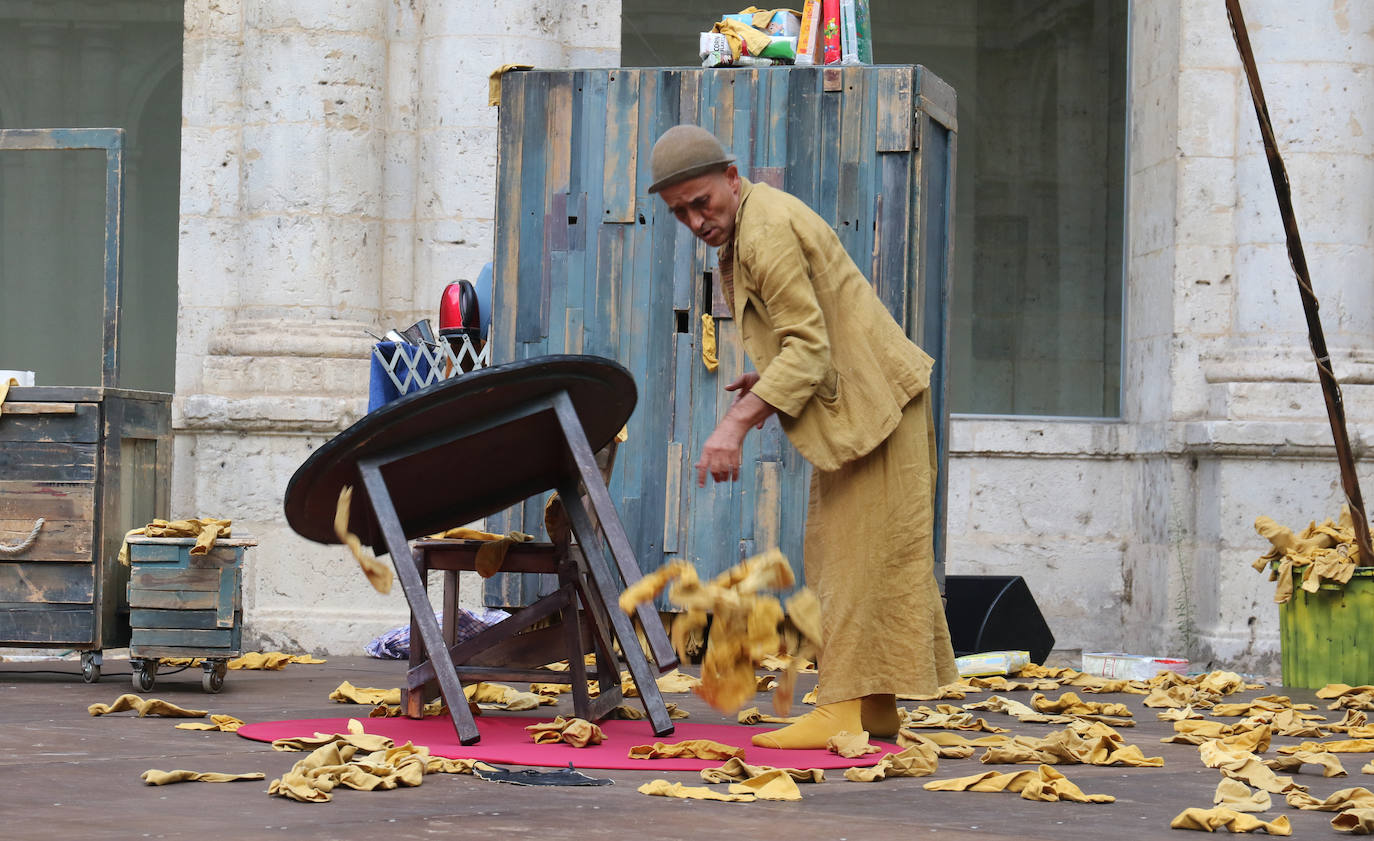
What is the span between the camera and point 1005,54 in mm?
9953

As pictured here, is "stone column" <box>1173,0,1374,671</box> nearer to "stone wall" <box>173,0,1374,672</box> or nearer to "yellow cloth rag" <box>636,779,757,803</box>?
"stone wall" <box>173,0,1374,672</box>

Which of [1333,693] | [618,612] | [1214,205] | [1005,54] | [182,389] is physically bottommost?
[1333,693]

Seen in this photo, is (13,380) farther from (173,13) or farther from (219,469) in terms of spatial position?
(173,13)

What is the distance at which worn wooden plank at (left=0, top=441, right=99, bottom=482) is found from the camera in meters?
6.63

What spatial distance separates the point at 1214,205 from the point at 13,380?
5583mm

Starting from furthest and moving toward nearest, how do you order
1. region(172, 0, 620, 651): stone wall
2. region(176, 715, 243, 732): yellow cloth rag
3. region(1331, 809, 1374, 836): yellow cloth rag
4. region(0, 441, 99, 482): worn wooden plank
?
1. region(172, 0, 620, 651): stone wall
2. region(0, 441, 99, 482): worn wooden plank
3. region(176, 715, 243, 732): yellow cloth rag
4. region(1331, 809, 1374, 836): yellow cloth rag

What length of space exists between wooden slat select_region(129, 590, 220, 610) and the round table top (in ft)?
3.94

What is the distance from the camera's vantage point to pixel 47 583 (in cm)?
657

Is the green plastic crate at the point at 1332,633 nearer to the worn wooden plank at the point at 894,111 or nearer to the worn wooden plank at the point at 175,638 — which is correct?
the worn wooden plank at the point at 894,111

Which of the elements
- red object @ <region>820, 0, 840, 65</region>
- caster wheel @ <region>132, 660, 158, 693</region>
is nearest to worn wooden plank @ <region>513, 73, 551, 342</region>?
red object @ <region>820, 0, 840, 65</region>

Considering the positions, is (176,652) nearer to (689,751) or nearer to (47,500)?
(47,500)

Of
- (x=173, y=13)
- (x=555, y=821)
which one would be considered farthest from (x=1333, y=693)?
(x=173, y=13)

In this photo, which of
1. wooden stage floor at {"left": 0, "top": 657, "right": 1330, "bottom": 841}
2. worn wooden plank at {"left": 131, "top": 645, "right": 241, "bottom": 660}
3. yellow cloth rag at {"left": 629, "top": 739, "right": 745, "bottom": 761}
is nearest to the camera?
wooden stage floor at {"left": 0, "top": 657, "right": 1330, "bottom": 841}

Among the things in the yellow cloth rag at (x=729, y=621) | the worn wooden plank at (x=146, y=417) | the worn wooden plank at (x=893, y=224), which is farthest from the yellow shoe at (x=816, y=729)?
the worn wooden plank at (x=146, y=417)
